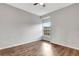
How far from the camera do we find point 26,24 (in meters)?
1.72

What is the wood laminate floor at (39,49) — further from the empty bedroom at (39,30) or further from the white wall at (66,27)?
the white wall at (66,27)

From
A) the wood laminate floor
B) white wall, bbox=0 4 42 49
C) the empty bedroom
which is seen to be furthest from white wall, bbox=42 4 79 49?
white wall, bbox=0 4 42 49

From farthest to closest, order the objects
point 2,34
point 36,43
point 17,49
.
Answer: point 36,43, point 17,49, point 2,34

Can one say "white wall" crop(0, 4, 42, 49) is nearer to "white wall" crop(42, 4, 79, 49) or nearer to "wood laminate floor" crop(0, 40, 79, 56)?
"wood laminate floor" crop(0, 40, 79, 56)

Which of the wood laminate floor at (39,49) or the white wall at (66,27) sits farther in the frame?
the white wall at (66,27)

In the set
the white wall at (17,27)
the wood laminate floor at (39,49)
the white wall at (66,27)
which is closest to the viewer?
the white wall at (17,27)

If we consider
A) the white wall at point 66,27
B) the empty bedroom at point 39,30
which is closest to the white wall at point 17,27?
the empty bedroom at point 39,30

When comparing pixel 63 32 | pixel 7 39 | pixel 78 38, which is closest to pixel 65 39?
pixel 63 32

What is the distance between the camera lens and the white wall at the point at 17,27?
57.4 inches

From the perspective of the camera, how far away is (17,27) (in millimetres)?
1606

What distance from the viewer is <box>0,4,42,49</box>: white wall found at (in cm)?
146

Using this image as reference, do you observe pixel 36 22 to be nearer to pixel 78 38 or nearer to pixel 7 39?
pixel 7 39

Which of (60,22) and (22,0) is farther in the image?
(60,22)

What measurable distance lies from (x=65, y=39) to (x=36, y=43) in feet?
2.22
